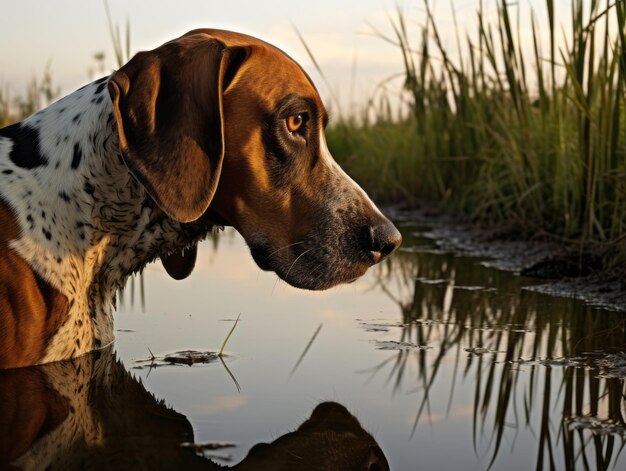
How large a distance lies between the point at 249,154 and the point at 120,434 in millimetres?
1163

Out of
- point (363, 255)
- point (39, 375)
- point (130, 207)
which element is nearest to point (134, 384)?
point (39, 375)

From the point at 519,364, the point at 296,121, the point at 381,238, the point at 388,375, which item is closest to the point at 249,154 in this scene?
the point at 296,121

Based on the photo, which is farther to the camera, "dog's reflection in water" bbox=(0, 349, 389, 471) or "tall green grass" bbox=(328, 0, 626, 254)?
"tall green grass" bbox=(328, 0, 626, 254)

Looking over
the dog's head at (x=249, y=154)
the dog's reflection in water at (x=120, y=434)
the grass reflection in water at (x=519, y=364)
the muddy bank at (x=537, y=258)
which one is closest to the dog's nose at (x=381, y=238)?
the dog's head at (x=249, y=154)

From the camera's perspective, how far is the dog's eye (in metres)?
3.51

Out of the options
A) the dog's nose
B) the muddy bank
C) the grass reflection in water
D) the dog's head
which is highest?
the dog's head

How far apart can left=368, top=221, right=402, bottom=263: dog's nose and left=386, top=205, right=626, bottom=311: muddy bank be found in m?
1.74

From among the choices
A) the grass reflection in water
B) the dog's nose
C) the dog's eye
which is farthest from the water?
the dog's eye

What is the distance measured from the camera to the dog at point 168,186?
3328 mm

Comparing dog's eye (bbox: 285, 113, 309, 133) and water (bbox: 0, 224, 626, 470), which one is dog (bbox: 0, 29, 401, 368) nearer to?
dog's eye (bbox: 285, 113, 309, 133)

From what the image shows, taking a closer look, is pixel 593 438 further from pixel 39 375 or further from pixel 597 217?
pixel 597 217

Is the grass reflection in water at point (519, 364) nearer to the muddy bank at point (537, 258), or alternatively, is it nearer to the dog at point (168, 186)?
the muddy bank at point (537, 258)

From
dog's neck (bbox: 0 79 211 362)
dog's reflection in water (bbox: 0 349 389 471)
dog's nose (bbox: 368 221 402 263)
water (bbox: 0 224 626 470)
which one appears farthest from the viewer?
dog's nose (bbox: 368 221 402 263)

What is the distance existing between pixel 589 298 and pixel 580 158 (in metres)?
1.17
